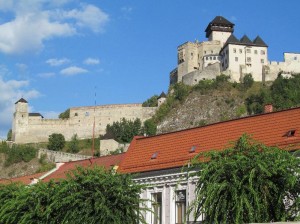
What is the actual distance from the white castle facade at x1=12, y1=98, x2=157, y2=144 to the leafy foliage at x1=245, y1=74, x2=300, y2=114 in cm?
2226

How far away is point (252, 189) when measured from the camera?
26.7 m

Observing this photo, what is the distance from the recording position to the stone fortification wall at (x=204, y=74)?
141 m

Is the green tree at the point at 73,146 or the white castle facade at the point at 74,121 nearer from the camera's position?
the green tree at the point at 73,146

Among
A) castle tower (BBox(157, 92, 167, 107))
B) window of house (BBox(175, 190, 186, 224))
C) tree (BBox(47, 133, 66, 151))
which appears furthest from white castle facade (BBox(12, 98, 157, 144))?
window of house (BBox(175, 190, 186, 224))

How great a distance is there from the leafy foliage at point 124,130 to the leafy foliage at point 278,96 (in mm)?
22384

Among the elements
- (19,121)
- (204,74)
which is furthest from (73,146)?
(204,74)

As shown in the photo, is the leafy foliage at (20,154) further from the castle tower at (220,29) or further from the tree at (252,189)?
the tree at (252,189)

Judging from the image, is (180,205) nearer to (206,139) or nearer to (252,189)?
(206,139)

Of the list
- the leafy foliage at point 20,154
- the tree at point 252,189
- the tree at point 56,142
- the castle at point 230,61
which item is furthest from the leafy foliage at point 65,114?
the tree at point 252,189

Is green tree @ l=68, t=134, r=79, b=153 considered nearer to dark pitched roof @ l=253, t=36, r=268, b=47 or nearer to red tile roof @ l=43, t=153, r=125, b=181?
dark pitched roof @ l=253, t=36, r=268, b=47

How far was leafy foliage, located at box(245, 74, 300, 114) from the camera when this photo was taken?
122581 mm

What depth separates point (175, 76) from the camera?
153m

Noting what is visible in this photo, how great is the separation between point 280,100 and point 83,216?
313ft

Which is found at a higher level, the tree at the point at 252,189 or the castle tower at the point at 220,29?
the castle tower at the point at 220,29
